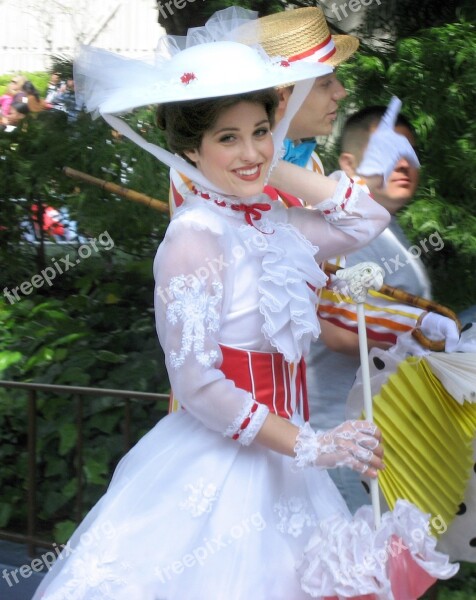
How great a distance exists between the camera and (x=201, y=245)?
2246 millimetres

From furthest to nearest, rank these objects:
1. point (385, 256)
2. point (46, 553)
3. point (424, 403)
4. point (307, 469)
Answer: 1. point (46, 553)
2. point (385, 256)
3. point (424, 403)
4. point (307, 469)

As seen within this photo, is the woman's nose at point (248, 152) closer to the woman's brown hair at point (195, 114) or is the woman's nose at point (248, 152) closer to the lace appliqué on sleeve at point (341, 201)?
the woman's brown hair at point (195, 114)

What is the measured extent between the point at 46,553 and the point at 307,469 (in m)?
2.09

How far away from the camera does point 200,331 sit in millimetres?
2207

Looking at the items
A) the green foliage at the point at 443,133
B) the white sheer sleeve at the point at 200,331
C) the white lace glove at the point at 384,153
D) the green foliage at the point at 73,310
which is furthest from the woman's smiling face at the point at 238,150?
the green foliage at the point at 73,310

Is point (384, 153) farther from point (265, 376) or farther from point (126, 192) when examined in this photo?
point (265, 376)

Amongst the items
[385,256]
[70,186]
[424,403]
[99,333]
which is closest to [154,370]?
[99,333]

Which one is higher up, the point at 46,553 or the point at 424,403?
the point at 424,403

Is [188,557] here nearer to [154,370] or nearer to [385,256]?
[385,256]

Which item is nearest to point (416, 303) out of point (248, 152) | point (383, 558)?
point (248, 152)

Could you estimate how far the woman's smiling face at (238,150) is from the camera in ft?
7.55

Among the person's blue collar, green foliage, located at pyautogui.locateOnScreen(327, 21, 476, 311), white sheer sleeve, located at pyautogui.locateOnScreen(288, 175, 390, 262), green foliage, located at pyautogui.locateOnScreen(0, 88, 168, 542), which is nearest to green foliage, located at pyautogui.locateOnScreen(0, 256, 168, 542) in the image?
green foliage, located at pyautogui.locateOnScreen(0, 88, 168, 542)

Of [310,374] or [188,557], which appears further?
[310,374]

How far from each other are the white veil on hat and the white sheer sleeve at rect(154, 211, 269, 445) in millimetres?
189
